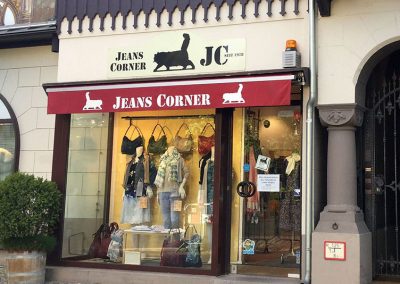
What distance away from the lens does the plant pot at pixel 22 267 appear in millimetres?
8461

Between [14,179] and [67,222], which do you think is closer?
[14,179]

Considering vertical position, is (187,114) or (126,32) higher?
Result: (126,32)

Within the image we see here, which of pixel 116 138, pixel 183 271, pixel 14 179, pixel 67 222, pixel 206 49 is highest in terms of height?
pixel 206 49

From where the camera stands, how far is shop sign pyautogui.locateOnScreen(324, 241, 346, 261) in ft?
24.6

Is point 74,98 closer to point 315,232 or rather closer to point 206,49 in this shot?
point 206,49

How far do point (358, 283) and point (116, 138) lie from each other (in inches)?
192

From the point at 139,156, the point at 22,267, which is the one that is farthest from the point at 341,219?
the point at 22,267

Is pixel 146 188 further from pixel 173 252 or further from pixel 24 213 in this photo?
pixel 24 213

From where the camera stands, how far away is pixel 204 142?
9.30 meters

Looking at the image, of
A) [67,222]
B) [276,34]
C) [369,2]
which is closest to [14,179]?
[67,222]

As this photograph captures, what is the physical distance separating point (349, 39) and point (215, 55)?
6.61 feet

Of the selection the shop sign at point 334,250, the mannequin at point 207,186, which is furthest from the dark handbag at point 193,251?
the shop sign at point 334,250

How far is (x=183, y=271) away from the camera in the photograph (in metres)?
8.61

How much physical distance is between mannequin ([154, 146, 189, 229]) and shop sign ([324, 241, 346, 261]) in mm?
2682
